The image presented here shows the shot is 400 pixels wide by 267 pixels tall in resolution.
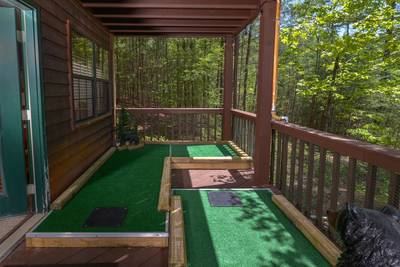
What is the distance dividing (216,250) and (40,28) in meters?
2.53

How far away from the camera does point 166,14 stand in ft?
15.0

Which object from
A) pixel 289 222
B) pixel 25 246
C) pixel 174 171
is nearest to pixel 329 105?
pixel 174 171

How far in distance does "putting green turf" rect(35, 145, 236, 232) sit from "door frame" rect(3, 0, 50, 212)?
11.1 inches

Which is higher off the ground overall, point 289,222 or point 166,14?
point 166,14

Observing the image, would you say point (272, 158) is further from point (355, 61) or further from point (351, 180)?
point (355, 61)

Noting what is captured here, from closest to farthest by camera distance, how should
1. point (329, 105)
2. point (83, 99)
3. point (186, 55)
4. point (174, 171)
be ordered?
1. point (83, 99)
2. point (174, 171)
3. point (329, 105)
4. point (186, 55)

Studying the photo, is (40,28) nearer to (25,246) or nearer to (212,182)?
(25,246)

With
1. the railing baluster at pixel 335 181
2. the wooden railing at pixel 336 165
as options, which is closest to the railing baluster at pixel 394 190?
the wooden railing at pixel 336 165

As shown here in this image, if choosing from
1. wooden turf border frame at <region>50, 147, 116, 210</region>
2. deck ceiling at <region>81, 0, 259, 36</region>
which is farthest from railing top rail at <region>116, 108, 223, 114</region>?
wooden turf border frame at <region>50, 147, 116, 210</region>

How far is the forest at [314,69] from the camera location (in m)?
7.97

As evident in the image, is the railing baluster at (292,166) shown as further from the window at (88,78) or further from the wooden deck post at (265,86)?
the window at (88,78)

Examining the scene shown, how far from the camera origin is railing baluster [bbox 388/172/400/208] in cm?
154

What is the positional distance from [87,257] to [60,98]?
1.84m

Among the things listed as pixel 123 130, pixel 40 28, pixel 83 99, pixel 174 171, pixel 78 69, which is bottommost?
pixel 174 171
